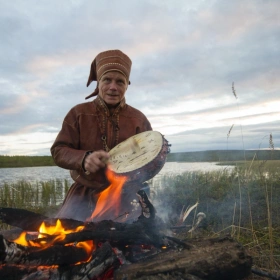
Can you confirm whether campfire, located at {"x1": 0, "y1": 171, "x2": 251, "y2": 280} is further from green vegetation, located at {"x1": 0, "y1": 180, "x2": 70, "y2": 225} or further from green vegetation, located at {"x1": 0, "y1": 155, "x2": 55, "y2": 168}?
green vegetation, located at {"x1": 0, "y1": 155, "x2": 55, "y2": 168}

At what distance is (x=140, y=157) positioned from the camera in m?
2.79

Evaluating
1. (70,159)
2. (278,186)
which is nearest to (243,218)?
(278,186)

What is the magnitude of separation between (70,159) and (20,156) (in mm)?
28630

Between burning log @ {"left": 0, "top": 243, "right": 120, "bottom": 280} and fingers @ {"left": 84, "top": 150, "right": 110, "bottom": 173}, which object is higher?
fingers @ {"left": 84, "top": 150, "right": 110, "bottom": 173}

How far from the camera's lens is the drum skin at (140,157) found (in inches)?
103

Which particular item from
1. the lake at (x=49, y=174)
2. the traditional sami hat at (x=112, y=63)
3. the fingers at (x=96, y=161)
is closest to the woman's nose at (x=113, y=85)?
the traditional sami hat at (x=112, y=63)

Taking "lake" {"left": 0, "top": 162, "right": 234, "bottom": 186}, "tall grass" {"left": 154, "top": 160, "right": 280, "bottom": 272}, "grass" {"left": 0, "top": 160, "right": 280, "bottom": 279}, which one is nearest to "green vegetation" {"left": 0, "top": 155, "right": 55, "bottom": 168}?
"lake" {"left": 0, "top": 162, "right": 234, "bottom": 186}

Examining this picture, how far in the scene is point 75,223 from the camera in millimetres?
2506

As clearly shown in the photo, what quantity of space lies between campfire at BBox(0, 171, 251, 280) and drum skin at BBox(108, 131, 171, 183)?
402mm

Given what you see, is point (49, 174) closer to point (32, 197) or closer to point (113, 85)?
point (32, 197)

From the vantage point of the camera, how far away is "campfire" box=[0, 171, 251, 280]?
79.9 inches

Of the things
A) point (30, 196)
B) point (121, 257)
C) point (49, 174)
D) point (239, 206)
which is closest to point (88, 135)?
point (121, 257)

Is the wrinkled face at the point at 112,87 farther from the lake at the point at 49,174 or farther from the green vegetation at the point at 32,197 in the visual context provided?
the lake at the point at 49,174

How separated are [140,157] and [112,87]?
3.16 ft
